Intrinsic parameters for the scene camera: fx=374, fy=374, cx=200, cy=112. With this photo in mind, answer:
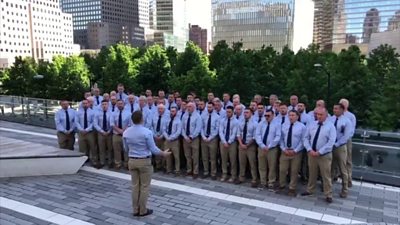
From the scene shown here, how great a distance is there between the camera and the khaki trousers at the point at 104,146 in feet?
31.7

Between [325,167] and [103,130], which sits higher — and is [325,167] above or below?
below

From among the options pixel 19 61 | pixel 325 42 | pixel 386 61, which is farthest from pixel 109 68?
pixel 325 42

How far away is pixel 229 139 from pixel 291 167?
149 centimetres

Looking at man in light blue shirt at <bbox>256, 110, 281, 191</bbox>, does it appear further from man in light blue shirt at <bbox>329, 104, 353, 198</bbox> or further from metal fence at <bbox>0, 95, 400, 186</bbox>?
metal fence at <bbox>0, 95, 400, 186</bbox>

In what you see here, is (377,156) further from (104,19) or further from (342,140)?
(104,19)

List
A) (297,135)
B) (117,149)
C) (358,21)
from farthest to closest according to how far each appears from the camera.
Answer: (358,21), (117,149), (297,135)

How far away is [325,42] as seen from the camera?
468 ft

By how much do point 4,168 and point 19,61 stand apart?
30416 millimetres

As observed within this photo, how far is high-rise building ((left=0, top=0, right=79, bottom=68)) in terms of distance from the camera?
11569 cm

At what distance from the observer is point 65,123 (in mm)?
9938

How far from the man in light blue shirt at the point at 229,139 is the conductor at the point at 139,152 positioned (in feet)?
8.04

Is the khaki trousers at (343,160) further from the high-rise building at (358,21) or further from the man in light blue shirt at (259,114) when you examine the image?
the high-rise building at (358,21)

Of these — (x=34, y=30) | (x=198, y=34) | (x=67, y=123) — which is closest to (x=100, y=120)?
(x=67, y=123)

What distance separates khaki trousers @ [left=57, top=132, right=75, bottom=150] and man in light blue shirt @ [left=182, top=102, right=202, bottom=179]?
3.37 m
